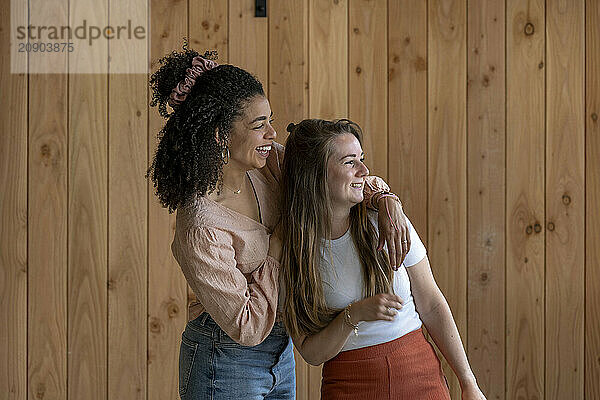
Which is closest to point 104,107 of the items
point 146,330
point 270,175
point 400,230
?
point 146,330

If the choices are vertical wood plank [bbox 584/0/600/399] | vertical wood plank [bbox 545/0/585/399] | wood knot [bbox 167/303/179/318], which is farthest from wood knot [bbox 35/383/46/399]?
vertical wood plank [bbox 584/0/600/399]

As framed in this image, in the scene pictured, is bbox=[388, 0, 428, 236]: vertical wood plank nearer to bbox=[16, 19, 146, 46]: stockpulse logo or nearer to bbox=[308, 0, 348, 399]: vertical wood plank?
bbox=[308, 0, 348, 399]: vertical wood plank

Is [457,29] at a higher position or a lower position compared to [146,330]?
higher

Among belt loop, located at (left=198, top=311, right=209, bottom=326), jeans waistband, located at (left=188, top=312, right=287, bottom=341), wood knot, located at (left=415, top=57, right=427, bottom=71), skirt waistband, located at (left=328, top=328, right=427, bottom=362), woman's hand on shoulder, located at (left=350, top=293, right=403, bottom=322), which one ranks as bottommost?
skirt waistband, located at (left=328, top=328, right=427, bottom=362)

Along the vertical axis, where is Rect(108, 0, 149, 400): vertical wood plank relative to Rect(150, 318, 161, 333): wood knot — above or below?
above

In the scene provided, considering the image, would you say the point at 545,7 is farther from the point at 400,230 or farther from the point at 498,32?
the point at 400,230

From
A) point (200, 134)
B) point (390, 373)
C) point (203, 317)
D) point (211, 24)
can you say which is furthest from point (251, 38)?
point (390, 373)

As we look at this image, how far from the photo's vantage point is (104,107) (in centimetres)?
259

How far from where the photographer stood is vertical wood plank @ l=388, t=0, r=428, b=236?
257 cm

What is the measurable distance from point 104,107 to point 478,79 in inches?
51.1

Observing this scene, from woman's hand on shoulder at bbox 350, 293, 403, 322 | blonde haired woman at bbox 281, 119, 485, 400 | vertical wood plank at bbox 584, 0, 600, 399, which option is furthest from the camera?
vertical wood plank at bbox 584, 0, 600, 399

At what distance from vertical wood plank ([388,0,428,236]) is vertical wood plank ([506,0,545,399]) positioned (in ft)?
0.97

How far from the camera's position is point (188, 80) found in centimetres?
164

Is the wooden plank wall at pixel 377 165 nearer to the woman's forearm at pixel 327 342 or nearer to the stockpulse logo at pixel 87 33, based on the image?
the stockpulse logo at pixel 87 33
